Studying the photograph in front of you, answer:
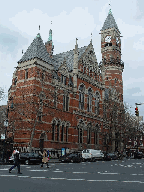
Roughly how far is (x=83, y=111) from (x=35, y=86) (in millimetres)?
11746

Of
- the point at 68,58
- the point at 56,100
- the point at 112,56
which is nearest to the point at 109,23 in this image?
the point at 112,56

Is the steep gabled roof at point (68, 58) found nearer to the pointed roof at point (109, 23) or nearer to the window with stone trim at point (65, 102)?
the window with stone trim at point (65, 102)

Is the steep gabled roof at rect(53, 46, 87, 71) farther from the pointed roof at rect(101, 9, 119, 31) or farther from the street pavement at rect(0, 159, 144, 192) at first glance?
the street pavement at rect(0, 159, 144, 192)

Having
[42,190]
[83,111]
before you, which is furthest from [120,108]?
[42,190]

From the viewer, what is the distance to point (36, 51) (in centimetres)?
3538

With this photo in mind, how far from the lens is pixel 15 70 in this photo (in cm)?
3772

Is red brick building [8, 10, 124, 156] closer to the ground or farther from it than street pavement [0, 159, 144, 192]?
farther from it

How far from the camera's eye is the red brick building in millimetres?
31297

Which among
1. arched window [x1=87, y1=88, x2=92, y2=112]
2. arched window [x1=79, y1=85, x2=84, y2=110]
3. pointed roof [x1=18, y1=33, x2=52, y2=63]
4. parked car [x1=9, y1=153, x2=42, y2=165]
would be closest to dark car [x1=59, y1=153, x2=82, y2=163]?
parked car [x1=9, y1=153, x2=42, y2=165]

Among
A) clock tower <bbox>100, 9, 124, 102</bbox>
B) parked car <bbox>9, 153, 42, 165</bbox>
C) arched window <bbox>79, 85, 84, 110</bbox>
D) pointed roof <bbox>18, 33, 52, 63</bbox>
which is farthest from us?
clock tower <bbox>100, 9, 124, 102</bbox>

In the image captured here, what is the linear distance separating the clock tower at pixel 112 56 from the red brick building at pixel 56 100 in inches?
482

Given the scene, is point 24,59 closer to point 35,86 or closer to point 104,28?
point 35,86

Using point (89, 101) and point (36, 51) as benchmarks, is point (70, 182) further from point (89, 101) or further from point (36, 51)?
point (89, 101)

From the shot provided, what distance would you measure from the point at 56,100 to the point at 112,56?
104 feet
